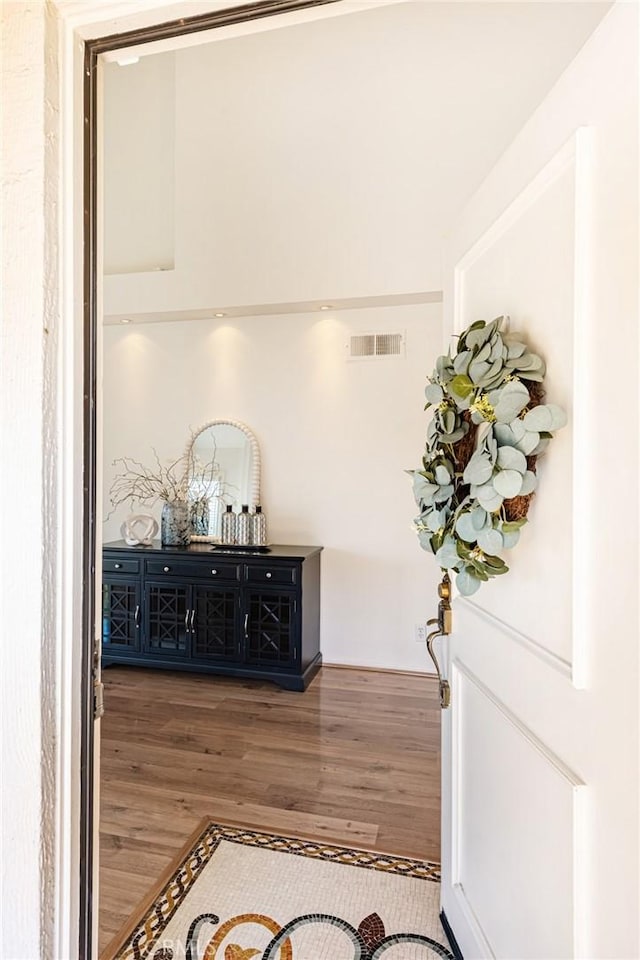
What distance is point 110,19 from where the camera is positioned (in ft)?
2.86

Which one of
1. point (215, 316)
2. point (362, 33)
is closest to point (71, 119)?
point (215, 316)

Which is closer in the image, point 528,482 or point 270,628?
point 528,482

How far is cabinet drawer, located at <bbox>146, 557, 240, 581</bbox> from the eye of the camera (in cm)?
357

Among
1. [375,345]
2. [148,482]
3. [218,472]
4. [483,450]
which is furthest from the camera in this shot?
[148,482]

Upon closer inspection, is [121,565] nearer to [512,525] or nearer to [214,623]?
[214,623]

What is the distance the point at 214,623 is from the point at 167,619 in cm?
36

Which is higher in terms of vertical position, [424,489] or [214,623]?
[424,489]

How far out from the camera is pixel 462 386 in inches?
45.0

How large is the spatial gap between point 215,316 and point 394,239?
1.46 m

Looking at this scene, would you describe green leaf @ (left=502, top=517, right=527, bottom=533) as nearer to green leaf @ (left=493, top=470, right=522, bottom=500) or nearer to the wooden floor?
green leaf @ (left=493, top=470, right=522, bottom=500)

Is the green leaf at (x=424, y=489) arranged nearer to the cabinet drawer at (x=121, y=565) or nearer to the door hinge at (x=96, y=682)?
the door hinge at (x=96, y=682)

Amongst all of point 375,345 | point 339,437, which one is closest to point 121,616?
point 339,437

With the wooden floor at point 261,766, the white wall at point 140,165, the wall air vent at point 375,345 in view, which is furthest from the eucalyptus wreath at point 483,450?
the white wall at point 140,165

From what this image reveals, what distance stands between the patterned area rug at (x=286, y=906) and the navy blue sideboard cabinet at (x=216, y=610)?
1.53 m
